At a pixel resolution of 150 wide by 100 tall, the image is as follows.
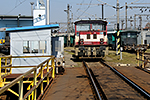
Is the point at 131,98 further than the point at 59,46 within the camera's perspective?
No

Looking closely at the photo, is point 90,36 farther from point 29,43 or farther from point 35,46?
point 29,43

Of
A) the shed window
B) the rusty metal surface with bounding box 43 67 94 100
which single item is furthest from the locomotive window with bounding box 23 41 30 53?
the rusty metal surface with bounding box 43 67 94 100

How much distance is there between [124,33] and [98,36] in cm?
1617

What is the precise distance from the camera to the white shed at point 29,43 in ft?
39.8

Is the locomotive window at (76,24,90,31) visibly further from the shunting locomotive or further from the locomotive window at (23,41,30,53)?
the locomotive window at (23,41,30,53)

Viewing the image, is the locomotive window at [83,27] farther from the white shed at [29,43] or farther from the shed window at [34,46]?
the shed window at [34,46]

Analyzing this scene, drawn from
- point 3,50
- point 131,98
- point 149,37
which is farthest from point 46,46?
point 149,37

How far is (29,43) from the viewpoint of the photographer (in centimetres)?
1238

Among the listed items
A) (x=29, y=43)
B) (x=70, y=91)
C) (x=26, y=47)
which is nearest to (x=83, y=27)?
(x=29, y=43)

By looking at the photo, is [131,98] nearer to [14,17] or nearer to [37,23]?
[37,23]

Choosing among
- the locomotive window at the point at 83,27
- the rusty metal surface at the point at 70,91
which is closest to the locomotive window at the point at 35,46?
the rusty metal surface at the point at 70,91

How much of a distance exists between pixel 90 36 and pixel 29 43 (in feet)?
24.3

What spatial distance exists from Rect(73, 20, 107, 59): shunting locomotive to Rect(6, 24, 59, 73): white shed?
5.45 metres

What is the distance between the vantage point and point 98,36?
59.0 feet
